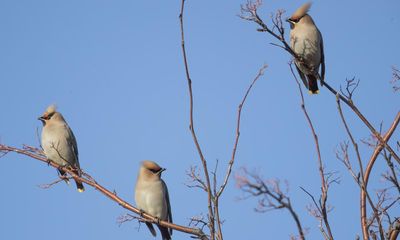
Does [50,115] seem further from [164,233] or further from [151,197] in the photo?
[164,233]

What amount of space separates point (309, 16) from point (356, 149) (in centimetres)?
466

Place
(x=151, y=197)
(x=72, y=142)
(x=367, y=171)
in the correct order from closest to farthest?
1. (x=367, y=171)
2. (x=151, y=197)
3. (x=72, y=142)

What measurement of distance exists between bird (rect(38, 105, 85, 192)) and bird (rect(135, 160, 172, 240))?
1.05m

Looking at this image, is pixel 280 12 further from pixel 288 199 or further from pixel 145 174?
pixel 145 174

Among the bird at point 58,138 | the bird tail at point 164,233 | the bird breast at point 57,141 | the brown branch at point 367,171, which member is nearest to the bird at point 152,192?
the bird tail at point 164,233

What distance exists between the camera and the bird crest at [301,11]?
670 centimetres

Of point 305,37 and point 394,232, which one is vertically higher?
point 305,37

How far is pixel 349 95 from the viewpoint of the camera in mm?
3154

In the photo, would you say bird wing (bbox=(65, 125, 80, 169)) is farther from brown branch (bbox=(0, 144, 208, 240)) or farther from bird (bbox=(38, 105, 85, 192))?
brown branch (bbox=(0, 144, 208, 240))

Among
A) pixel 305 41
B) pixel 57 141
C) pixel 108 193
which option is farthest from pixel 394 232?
pixel 57 141

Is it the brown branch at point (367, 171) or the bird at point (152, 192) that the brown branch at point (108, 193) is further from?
the bird at point (152, 192)

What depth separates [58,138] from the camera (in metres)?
7.14

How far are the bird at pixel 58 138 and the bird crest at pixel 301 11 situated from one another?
9.30ft

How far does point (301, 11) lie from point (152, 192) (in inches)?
96.8
